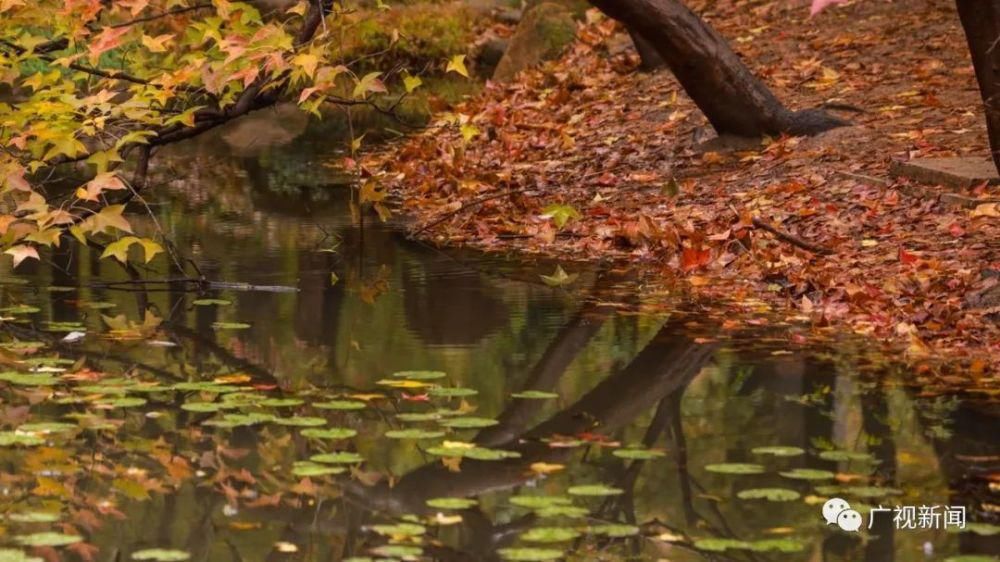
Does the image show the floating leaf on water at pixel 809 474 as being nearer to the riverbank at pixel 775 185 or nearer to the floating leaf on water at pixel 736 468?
the floating leaf on water at pixel 736 468

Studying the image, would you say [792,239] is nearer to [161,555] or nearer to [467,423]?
[467,423]

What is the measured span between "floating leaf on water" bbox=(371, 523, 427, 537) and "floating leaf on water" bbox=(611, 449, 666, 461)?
0.92 metres

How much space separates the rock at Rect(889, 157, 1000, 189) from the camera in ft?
29.9

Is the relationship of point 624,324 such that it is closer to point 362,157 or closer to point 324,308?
point 324,308

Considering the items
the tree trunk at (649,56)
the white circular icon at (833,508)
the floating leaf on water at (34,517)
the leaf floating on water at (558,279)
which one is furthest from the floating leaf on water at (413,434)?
the tree trunk at (649,56)

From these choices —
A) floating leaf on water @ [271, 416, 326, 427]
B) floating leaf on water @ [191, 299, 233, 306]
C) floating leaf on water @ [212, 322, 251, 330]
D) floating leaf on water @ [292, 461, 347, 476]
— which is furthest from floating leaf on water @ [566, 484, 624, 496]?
floating leaf on water @ [191, 299, 233, 306]

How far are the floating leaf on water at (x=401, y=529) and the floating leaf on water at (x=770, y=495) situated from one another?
37.8 inches

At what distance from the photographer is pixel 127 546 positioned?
4262 mm

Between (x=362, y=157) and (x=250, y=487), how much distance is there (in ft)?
34.3

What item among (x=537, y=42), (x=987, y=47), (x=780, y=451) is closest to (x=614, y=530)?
(x=780, y=451)

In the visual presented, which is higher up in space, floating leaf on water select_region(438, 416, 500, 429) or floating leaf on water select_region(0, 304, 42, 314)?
floating leaf on water select_region(0, 304, 42, 314)

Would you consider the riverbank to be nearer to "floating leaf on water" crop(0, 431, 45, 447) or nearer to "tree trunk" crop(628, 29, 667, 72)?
"tree trunk" crop(628, 29, 667, 72)

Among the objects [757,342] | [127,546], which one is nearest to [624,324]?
[757,342]

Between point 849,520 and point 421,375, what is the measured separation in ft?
7.16
